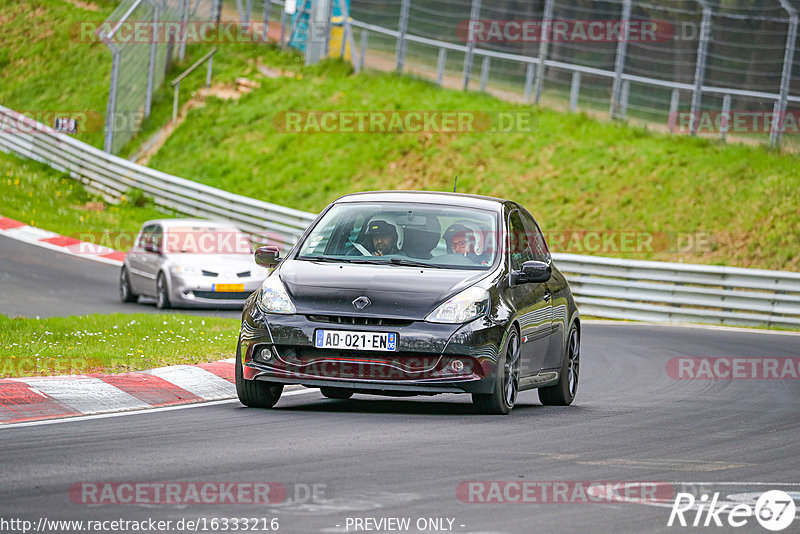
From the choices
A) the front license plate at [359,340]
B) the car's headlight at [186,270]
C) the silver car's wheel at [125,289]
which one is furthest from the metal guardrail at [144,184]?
the front license plate at [359,340]

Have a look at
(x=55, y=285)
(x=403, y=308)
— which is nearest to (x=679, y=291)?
(x=55, y=285)

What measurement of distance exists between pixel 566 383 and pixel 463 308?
2.29 m

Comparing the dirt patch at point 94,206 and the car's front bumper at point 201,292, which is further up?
the car's front bumper at point 201,292

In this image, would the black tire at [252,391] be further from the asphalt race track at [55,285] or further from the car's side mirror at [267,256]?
the asphalt race track at [55,285]

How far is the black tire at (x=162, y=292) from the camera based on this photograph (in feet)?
71.2

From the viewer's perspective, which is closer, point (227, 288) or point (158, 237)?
point (227, 288)

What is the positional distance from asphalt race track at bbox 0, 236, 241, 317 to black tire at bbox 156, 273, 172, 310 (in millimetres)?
180

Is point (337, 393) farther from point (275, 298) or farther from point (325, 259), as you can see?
point (275, 298)

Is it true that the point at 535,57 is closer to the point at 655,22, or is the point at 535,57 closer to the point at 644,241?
the point at 655,22

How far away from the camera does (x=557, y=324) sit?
38.1ft

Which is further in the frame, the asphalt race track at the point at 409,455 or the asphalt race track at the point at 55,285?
the asphalt race track at the point at 55,285

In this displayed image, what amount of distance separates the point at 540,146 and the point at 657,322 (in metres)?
9.03

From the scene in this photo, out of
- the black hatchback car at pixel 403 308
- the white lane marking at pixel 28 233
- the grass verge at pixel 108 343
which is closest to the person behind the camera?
the black hatchback car at pixel 403 308

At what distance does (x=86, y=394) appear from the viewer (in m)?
10.1
